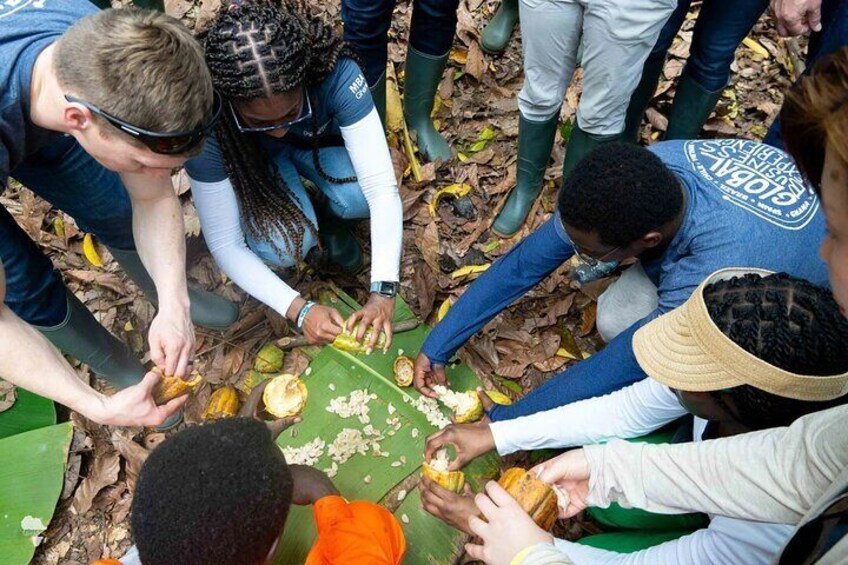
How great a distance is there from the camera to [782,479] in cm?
171

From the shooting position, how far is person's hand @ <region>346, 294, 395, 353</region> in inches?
120

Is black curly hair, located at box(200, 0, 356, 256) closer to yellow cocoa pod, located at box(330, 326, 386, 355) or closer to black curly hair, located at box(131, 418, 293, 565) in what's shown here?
yellow cocoa pod, located at box(330, 326, 386, 355)

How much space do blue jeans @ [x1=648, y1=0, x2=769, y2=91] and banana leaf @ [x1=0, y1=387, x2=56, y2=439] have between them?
3.80 metres

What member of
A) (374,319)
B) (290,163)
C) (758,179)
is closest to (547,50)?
(758,179)

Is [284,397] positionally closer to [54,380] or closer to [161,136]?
[54,380]

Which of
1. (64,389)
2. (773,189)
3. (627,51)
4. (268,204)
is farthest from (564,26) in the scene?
(64,389)

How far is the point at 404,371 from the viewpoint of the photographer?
3.29 meters

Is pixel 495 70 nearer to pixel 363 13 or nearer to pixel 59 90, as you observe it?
pixel 363 13

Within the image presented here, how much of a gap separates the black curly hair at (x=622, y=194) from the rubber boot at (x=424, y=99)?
A: 1.69 metres

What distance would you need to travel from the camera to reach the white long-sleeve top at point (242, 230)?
293cm

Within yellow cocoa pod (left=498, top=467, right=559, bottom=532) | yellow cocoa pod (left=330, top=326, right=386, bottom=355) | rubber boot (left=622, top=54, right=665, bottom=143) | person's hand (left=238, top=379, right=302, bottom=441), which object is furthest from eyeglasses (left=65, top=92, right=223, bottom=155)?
rubber boot (left=622, top=54, right=665, bottom=143)

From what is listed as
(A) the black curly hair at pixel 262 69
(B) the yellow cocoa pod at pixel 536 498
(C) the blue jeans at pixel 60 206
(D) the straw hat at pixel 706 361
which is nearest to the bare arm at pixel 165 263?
(C) the blue jeans at pixel 60 206

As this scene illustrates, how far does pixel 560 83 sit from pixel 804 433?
7.34 ft

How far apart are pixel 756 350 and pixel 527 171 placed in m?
2.20
